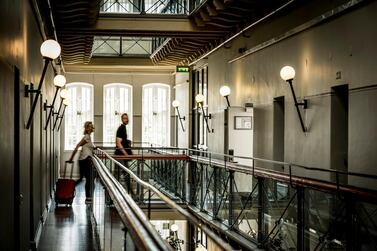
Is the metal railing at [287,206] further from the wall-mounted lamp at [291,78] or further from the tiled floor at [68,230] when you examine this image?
the tiled floor at [68,230]


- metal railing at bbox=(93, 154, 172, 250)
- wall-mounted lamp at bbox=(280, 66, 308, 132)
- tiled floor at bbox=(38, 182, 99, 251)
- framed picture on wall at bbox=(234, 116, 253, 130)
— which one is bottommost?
tiled floor at bbox=(38, 182, 99, 251)

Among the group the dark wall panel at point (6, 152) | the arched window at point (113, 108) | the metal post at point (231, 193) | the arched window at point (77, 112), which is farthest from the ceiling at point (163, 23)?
the dark wall panel at point (6, 152)

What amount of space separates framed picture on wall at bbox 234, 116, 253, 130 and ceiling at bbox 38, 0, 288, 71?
5.50 feet

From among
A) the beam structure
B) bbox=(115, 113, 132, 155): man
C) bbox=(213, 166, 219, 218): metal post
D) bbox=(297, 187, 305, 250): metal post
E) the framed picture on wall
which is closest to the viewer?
bbox=(297, 187, 305, 250): metal post

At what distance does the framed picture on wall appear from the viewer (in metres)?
10.5

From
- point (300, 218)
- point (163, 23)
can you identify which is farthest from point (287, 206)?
point (163, 23)

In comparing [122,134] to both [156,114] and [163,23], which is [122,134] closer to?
[163,23]

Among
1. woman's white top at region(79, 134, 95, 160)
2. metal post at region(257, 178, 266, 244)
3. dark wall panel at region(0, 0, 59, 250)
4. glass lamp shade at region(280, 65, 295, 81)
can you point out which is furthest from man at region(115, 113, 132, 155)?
dark wall panel at region(0, 0, 59, 250)

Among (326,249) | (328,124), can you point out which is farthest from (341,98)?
(326,249)

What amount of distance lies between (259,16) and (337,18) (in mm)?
3024

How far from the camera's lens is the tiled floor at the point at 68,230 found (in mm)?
5929

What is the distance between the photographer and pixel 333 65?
7086 millimetres

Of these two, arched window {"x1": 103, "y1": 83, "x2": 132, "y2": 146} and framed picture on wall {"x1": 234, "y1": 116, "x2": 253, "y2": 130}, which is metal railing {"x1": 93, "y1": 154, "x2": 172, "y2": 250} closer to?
framed picture on wall {"x1": 234, "y1": 116, "x2": 253, "y2": 130}

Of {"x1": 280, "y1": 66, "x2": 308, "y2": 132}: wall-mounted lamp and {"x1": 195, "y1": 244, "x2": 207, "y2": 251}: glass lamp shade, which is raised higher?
{"x1": 280, "y1": 66, "x2": 308, "y2": 132}: wall-mounted lamp
